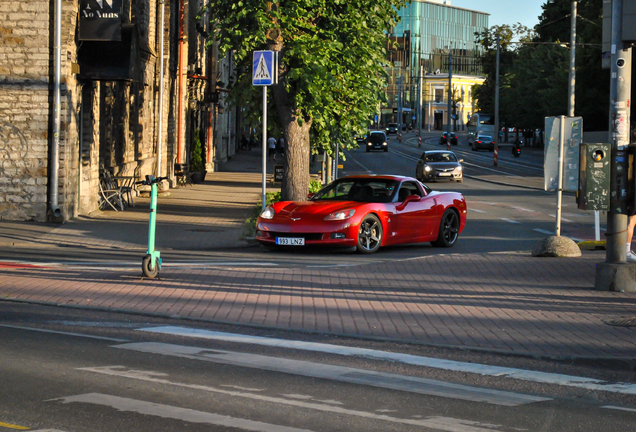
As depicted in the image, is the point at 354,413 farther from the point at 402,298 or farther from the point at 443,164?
the point at 443,164

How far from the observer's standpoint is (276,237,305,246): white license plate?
14.3 metres

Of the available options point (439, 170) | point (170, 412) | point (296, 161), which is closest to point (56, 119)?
point (296, 161)

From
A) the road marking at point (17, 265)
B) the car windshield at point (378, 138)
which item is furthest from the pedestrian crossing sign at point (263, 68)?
the car windshield at point (378, 138)

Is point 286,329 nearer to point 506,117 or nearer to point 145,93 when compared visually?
point 145,93

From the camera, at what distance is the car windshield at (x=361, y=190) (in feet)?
50.6

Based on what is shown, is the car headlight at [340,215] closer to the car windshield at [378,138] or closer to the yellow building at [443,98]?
the car windshield at [378,138]

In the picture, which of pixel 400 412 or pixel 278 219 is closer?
pixel 400 412

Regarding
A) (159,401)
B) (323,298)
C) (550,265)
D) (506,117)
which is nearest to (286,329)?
(323,298)

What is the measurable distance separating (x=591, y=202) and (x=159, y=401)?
635 cm

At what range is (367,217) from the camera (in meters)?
14.7

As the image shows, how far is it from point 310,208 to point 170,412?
9.66 metres

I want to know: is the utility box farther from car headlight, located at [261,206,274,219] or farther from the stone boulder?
car headlight, located at [261,206,274,219]

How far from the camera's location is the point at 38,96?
1842 centimetres

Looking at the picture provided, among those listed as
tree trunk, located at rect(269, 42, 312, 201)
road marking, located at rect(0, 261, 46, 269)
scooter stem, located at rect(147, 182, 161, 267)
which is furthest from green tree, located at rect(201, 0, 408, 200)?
scooter stem, located at rect(147, 182, 161, 267)
